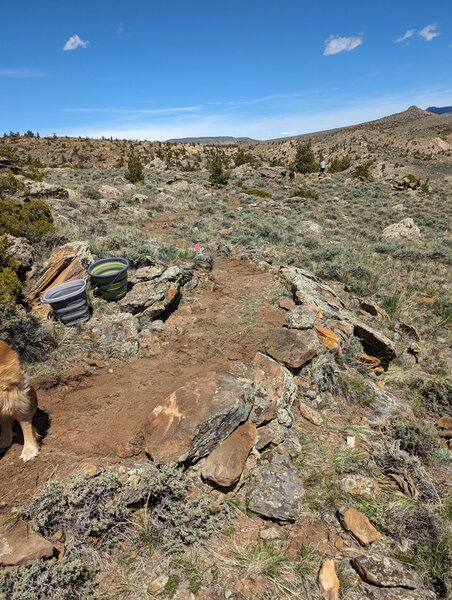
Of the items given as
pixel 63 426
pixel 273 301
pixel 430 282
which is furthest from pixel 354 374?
pixel 430 282

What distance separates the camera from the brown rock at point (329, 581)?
281 cm

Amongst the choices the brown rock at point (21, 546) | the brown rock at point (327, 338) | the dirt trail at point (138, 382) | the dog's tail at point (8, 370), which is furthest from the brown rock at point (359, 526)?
the dog's tail at point (8, 370)

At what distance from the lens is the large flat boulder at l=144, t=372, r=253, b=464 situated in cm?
349

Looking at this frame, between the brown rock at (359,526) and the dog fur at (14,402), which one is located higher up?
the dog fur at (14,402)

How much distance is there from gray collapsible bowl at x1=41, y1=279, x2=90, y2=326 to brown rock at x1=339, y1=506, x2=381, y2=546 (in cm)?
487

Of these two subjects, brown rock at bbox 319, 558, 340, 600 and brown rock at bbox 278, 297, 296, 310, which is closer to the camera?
brown rock at bbox 319, 558, 340, 600

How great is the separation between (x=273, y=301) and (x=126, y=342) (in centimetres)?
344

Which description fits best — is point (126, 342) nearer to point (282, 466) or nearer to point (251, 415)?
point (251, 415)

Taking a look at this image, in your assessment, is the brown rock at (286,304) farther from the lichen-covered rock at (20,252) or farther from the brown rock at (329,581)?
the lichen-covered rock at (20,252)

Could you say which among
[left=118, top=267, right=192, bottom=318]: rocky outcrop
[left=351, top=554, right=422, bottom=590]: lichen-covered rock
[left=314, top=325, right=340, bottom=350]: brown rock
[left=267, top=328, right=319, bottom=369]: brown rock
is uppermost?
[left=118, top=267, right=192, bottom=318]: rocky outcrop

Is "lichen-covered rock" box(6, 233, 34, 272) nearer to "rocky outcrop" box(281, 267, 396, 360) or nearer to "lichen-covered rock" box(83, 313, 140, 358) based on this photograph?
"lichen-covered rock" box(83, 313, 140, 358)

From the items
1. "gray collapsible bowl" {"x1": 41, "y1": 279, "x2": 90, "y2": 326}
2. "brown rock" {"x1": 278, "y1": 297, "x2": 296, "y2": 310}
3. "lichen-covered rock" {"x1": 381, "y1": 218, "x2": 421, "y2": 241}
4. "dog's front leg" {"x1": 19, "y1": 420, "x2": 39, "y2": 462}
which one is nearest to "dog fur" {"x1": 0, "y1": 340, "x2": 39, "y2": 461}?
"dog's front leg" {"x1": 19, "y1": 420, "x2": 39, "y2": 462}

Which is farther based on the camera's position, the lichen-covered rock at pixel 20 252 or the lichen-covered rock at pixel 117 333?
the lichen-covered rock at pixel 20 252

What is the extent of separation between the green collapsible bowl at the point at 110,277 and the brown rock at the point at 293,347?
10.3 ft
